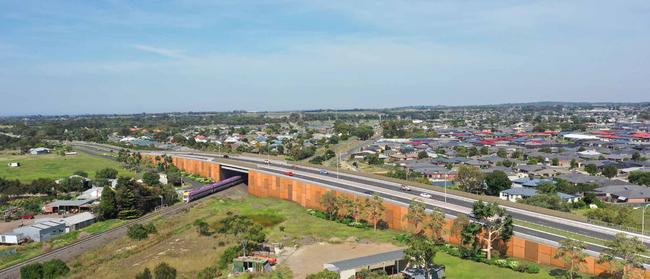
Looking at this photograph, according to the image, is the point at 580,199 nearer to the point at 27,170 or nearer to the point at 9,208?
the point at 9,208

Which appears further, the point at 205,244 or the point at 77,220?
the point at 77,220

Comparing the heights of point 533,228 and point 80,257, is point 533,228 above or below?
above

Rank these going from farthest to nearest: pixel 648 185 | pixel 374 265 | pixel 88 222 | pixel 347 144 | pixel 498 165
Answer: pixel 347 144 < pixel 498 165 < pixel 648 185 < pixel 88 222 < pixel 374 265

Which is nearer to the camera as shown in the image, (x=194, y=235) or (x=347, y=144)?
(x=194, y=235)

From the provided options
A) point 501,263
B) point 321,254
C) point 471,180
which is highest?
point 471,180

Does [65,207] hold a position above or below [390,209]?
below

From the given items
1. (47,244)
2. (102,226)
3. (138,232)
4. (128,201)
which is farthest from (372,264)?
(128,201)

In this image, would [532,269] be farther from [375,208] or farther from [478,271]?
[375,208]

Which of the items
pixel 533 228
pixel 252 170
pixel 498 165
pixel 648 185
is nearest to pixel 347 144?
pixel 498 165
